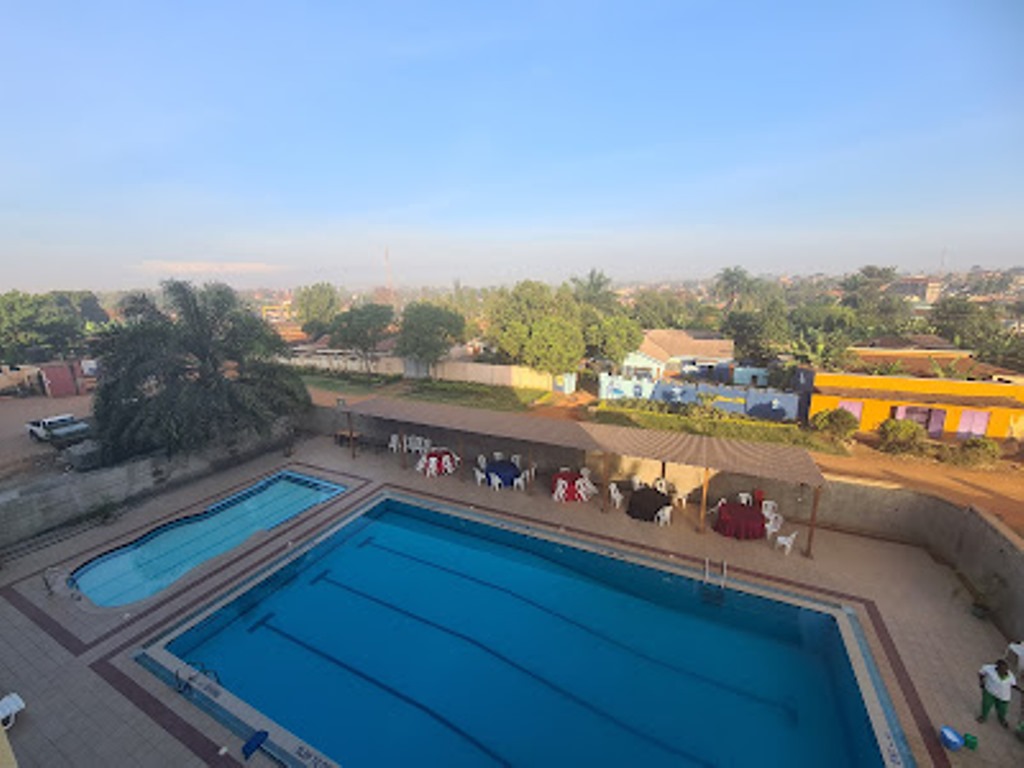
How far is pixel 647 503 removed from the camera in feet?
43.3

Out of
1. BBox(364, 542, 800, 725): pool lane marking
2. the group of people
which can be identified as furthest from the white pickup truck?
the group of people

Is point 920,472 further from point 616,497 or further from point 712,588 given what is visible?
point 616,497

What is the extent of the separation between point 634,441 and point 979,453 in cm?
1239

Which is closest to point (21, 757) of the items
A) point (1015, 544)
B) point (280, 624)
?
point (280, 624)

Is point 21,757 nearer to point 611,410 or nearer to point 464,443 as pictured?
point 464,443

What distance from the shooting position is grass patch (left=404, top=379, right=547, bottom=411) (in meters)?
25.7

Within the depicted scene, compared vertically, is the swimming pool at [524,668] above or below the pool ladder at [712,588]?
below

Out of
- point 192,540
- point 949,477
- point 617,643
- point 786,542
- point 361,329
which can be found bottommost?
point 617,643

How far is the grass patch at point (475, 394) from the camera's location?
84.3ft

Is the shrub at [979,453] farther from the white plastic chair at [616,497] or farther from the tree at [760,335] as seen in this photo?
the tree at [760,335]

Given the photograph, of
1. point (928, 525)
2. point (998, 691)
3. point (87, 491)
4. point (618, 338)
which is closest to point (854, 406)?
point (928, 525)

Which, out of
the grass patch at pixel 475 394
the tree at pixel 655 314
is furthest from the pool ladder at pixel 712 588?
the tree at pixel 655 314

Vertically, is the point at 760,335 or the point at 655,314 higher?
the point at 655,314

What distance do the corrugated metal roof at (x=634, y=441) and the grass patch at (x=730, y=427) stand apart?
5160 mm
